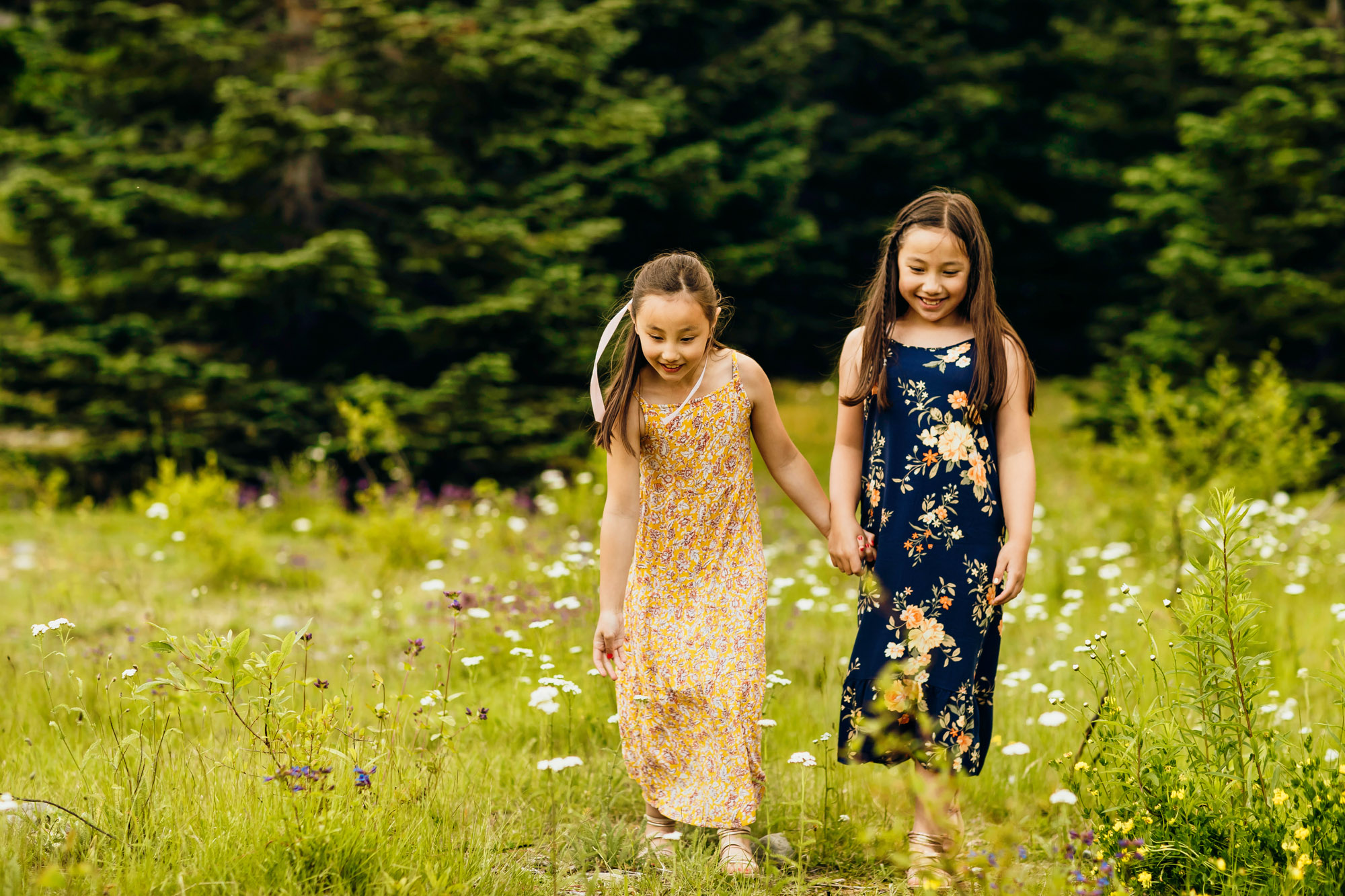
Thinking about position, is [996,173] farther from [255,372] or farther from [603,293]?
[255,372]

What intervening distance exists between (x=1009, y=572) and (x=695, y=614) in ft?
2.62

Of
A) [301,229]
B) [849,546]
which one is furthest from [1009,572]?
[301,229]

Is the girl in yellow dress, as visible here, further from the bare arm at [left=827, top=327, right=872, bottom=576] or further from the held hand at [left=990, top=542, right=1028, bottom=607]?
the held hand at [left=990, top=542, right=1028, bottom=607]

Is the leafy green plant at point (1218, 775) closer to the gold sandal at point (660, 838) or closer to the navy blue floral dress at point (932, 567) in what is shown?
the navy blue floral dress at point (932, 567)

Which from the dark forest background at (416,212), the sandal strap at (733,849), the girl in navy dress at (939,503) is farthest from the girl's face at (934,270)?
the dark forest background at (416,212)

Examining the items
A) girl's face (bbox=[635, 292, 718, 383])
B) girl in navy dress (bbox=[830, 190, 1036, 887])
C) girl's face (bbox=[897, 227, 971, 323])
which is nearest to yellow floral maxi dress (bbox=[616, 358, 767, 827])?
girl's face (bbox=[635, 292, 718, 383])

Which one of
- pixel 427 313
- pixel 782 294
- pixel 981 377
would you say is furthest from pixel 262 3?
pixel 981 377

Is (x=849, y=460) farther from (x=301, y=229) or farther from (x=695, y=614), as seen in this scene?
(x=301, y=229)

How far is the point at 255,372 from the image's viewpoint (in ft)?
28.1

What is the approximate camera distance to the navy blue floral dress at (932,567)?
2.49 meters

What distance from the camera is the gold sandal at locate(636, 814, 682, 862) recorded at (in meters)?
2.46

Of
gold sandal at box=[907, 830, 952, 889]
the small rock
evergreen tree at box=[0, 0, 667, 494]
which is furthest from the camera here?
evergreen tree at box=[0, 0, 667, 494]

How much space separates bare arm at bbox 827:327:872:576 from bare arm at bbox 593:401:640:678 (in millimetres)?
528

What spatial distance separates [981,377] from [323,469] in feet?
19.9
